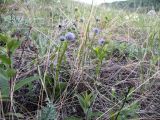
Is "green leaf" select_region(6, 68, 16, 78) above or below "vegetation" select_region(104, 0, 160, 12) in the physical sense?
below

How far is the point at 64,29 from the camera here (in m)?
2.05

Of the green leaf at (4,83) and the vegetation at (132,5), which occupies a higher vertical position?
the vegetation at (132,5)

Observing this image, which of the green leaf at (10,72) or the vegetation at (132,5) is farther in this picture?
the vegetation at (132,5)

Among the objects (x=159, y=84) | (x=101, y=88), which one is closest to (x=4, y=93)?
(x=101, y=88)

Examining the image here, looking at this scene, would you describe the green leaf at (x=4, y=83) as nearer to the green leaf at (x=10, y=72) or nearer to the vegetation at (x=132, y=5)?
the green leaf at (x=10, y=72)

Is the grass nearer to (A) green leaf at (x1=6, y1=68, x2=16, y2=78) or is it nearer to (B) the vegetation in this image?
(A) green leaf at (x1=6, y1=68, x2=16, y2=78)

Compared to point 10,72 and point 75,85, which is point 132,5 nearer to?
point 75,85

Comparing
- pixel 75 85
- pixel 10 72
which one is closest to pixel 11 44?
pixel 10 72

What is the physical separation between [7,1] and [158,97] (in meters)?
1.64

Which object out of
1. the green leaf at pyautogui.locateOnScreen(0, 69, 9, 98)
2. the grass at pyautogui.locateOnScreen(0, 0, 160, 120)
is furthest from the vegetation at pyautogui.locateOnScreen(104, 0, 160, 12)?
the green leaf at pyautogui.locateOnScreen(0, 69, 9, 98)

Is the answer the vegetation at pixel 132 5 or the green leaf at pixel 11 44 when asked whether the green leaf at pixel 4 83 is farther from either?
the vegetation at pixel 132 5

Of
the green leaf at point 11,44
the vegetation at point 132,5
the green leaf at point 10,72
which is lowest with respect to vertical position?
the green leaf at point 10,72

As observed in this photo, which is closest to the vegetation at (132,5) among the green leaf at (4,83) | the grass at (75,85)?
the grass at (75,85)

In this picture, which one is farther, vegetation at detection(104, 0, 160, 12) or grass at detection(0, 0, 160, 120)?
vegetation at detection(104, 0, 160, 12)
